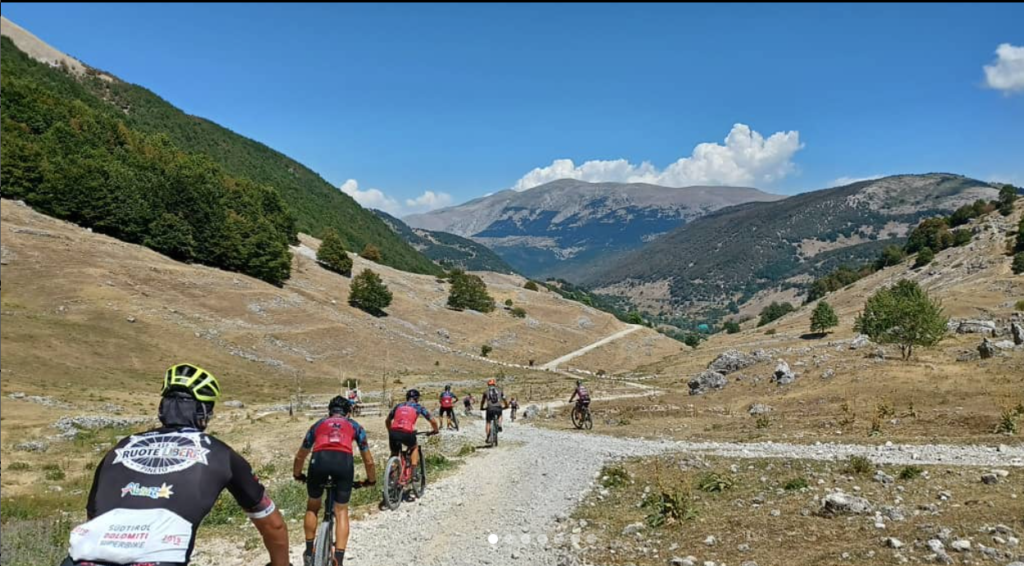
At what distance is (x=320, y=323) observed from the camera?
83.6 metres

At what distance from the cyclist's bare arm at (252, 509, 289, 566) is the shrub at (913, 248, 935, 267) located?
166 metres

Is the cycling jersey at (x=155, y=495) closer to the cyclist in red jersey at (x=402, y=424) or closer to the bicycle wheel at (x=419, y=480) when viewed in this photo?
the cyclist in red jersey at (x=402, y=424)

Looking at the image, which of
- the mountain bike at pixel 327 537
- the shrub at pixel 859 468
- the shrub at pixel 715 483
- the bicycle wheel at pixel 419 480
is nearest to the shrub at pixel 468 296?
the bicycle wheel at pixel 419 480

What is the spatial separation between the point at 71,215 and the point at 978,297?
137 metres

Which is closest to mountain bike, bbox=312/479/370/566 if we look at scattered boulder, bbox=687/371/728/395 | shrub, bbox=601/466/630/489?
shrub, bbox=601/466/630/489

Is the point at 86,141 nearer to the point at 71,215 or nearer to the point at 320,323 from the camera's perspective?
the point at 71,215

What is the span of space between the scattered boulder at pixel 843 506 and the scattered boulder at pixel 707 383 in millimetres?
34791

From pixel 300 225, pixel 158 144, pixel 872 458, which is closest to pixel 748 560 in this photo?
pixel 872 458

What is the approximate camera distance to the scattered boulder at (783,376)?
130 ft

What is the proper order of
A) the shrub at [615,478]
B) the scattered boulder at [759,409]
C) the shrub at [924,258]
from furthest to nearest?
the shrub at [924,258] → the scattered boulder at [759,409] → the shrub at [615,478]

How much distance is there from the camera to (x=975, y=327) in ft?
198

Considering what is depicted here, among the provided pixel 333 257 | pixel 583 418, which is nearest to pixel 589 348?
pixel 333 257

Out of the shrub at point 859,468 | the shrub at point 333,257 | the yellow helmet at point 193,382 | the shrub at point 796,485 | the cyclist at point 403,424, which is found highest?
the shrub at point 333,257

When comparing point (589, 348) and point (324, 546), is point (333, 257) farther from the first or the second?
point (324, 546)
